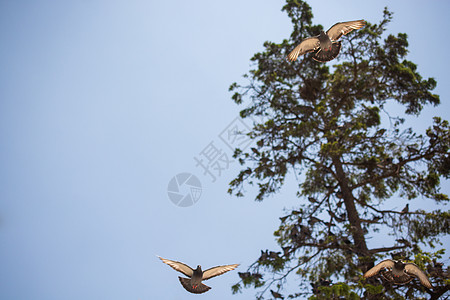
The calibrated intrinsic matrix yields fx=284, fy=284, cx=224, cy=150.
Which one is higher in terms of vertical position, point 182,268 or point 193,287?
point 182,268

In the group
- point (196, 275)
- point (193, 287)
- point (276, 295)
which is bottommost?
point (276, 295)

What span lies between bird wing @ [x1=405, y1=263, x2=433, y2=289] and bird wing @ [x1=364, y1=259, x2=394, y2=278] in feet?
0.87

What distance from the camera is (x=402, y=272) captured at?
539 cm

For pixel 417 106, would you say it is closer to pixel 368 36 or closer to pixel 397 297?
pixel 368 36

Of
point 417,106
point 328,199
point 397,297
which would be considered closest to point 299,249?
point 328,199

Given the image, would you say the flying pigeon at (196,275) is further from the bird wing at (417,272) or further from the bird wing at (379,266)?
the bird wing at (417,272)

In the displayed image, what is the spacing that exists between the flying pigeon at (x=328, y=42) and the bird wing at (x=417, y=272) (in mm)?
4364

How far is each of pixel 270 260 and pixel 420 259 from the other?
318 centimetres

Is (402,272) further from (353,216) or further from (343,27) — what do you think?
(343,27)

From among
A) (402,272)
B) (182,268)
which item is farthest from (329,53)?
(182,268)

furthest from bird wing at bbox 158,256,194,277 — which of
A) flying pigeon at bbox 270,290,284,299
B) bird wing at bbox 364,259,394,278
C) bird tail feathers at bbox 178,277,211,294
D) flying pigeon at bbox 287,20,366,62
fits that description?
flying pigeon at bbox 287,20,366,62

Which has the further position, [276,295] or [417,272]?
[276,295]

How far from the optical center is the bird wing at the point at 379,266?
18.0 feet

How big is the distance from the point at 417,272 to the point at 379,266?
632 millimetres
